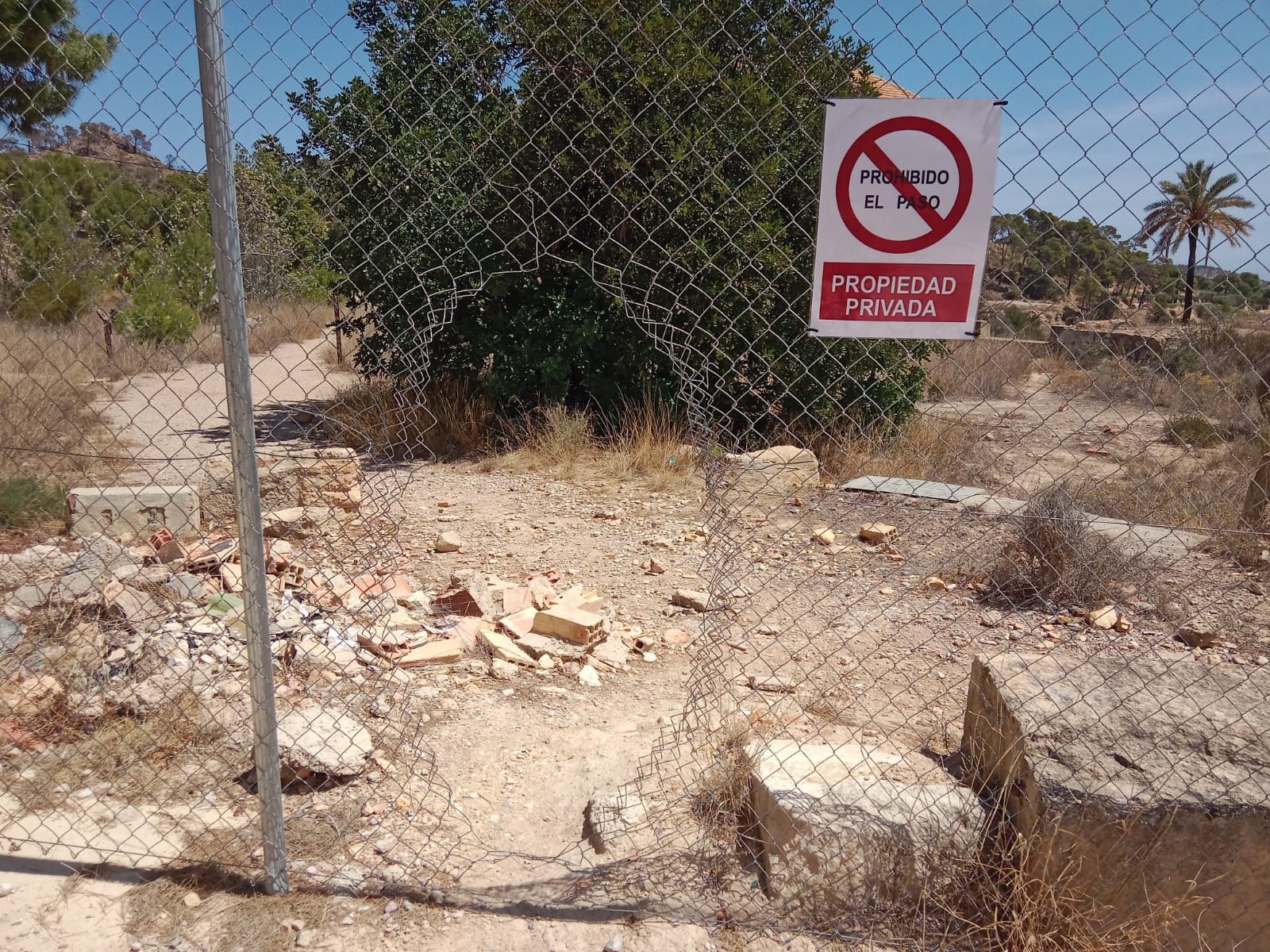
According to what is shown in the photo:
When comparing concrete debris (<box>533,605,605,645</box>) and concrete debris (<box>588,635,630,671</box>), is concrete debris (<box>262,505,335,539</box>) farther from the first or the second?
concrete debris (<box>588,635,630,671</box>)

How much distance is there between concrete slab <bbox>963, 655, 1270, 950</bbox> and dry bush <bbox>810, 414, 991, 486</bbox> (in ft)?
14.0

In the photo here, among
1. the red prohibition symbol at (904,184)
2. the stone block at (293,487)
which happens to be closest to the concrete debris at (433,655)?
the stone block at (293,487)

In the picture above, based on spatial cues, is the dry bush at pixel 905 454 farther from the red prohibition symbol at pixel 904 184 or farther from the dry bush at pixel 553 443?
the red prohibition symbol at pixel 904 184

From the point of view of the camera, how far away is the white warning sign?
190cm

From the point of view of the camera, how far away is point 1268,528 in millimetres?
5688

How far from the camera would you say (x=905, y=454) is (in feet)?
23.3

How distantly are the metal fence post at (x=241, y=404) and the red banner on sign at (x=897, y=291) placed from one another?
4.31ft

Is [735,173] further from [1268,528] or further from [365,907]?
[365,907]

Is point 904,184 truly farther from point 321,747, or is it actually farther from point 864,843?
point 321,747

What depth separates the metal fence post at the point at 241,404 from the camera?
192cm

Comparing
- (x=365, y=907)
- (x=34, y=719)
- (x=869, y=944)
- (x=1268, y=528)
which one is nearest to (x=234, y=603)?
(x=34, y=719)

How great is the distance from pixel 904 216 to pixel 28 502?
6142 mm

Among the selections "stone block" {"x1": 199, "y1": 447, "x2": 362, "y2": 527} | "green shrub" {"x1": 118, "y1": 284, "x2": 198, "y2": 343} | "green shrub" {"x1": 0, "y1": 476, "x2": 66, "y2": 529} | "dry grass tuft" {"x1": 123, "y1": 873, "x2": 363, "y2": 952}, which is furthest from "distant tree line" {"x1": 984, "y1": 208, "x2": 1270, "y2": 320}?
"green shrub" {"x1": 118, "y1": 284, "x2": 198, "y2": 343}

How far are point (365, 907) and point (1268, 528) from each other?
5.88 metres
